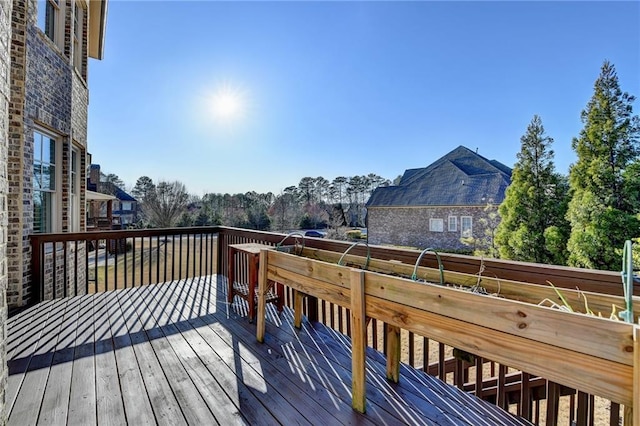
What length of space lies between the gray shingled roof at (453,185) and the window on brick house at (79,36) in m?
15.1

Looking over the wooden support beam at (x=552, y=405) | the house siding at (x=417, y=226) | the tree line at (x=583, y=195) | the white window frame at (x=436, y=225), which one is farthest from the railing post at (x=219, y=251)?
the white window frame at (x=436, y=225)

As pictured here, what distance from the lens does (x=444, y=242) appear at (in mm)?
15797

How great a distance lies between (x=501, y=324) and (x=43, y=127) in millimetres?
5515

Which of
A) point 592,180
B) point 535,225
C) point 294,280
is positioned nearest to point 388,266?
point 294,280

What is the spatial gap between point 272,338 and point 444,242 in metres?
14.8

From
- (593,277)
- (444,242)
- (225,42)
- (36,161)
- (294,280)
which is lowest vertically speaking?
(444,242)

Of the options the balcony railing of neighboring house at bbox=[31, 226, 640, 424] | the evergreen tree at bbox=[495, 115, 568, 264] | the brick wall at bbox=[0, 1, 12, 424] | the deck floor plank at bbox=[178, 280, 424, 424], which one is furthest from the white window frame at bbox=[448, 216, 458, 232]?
the brick wall at bbox=[0, 1, 12, 424]

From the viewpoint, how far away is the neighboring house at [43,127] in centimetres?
344

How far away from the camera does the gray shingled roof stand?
1528cm

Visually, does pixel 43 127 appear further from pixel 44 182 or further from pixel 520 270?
pixel 520 270

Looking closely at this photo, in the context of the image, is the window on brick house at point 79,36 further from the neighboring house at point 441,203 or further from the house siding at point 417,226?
the house siding at point 417,226

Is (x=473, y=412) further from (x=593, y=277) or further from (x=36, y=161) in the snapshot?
(x=36, y=161)

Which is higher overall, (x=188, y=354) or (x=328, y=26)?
(x=328, y=26)

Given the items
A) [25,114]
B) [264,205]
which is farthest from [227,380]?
[264,205]
